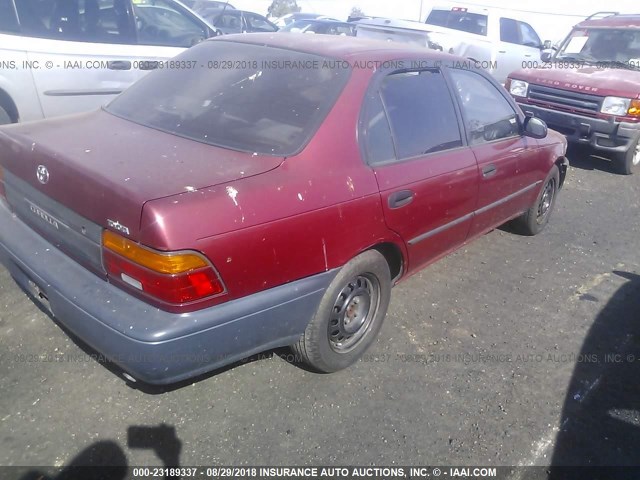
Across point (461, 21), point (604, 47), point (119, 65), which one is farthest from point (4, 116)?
point (461, 21)

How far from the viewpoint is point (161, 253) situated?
194 cm

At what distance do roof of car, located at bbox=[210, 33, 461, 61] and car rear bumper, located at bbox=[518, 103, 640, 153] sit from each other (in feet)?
12.9

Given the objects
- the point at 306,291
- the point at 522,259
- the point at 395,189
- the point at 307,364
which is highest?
the point at 395,189

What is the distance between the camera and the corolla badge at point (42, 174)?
2.30 metres

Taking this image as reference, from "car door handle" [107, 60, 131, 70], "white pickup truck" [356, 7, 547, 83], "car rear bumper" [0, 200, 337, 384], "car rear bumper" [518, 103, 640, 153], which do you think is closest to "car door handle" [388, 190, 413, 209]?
"car rear bumper" [0, 200, 337, 384]

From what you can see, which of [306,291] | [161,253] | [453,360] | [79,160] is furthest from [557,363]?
[79,160]

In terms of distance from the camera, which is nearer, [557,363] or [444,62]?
[557,363]

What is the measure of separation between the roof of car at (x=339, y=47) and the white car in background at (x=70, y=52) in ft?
7.23

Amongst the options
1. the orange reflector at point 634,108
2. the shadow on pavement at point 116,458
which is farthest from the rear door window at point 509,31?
the shadow on pavement at point 116,458

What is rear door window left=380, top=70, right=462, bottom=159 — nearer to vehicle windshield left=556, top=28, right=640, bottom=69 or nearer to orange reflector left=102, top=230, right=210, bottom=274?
orange reflector left=102, top=230, right=210, bottom=274

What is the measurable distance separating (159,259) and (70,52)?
3.79 metres

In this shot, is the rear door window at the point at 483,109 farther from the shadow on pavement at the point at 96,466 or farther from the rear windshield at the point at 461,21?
the rear windshield at the point at 461,21

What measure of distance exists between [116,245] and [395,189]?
138 centimetres

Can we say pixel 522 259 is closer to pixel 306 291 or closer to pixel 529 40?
pixel 306 291
